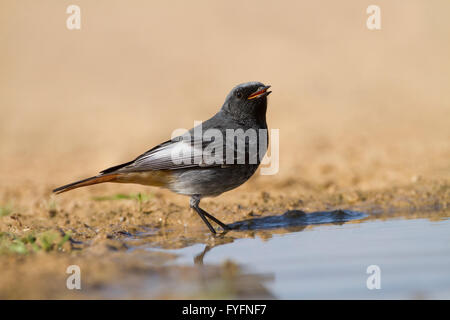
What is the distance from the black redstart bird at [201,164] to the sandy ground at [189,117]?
48 cm

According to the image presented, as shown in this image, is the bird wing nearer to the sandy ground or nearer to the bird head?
the bird head

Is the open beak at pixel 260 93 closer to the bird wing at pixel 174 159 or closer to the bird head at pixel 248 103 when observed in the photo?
the bird head at pixel 248 103

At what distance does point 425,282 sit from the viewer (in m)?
3.88

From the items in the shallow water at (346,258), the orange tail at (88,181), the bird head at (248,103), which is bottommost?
the shallow water at (346,258)

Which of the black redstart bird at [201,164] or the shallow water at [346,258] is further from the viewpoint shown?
the black redstart bird at [201,164]

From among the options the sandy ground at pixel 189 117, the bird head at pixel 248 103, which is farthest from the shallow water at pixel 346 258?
the bird head at pixel 248 103

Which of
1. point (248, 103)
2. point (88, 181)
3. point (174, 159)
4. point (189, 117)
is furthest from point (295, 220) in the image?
point (189, 117)

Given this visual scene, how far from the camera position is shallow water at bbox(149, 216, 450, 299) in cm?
379

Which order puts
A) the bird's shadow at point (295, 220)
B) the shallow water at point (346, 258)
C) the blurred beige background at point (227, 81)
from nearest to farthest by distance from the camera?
the shallow water at point (346, 258)
the bird's shadow at point (295, 220)
the blurred beige background at point (227, 81)

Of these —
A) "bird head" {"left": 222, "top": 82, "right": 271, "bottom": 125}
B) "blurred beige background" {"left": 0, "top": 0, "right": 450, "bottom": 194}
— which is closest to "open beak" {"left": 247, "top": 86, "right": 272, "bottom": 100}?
"bird head" {"left": 222, "top": 82, "right": 271, "bottom": 125}

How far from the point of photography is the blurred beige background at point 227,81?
9.93 meters

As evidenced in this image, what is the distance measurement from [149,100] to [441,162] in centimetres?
755
